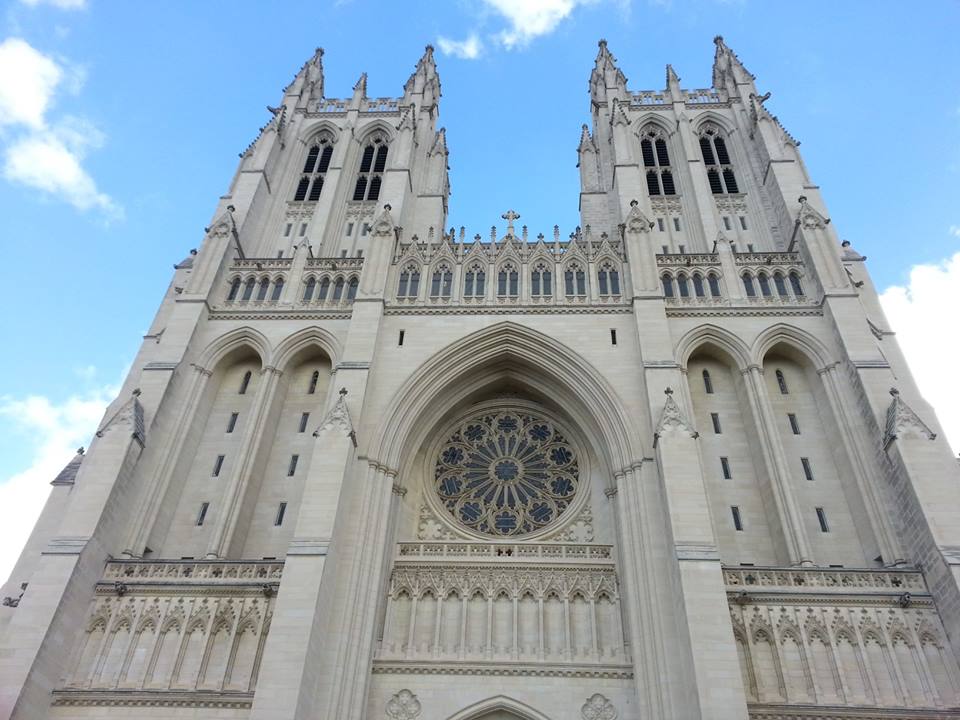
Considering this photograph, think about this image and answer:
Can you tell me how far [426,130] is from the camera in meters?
33.6

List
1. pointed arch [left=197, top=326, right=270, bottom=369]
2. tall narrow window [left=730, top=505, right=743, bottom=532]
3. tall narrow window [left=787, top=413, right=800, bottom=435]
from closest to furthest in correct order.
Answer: tall narrow window [left=730, top=505, right=743, bottom=532] → tall narrow window [left=787, top=413, right=800, bottom=435] → pointed arch [left=197, top=326, right=270, bottom=369]

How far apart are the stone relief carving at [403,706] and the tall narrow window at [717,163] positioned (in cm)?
2051

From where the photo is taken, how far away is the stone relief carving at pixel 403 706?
15.6 m

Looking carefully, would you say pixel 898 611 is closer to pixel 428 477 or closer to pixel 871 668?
pixel 871 668

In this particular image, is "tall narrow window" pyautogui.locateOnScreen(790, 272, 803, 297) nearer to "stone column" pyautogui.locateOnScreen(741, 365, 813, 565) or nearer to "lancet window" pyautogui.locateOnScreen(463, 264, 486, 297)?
"stone column" pyautogui.locateOnScreen(741, 365, 813, 565)

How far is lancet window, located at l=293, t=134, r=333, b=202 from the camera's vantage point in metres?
30.1

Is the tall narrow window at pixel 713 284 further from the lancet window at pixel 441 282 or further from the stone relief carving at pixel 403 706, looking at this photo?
the stone relief carving at pixel 403 706

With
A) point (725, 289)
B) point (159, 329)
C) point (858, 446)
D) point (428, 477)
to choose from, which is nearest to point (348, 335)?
point (428, 477)

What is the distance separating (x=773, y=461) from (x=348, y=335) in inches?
506

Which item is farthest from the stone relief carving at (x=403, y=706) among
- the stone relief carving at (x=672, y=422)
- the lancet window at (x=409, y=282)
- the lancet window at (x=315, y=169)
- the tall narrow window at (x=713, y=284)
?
the lancet window at (x=315, y=169)

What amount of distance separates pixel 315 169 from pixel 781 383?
2191 cm

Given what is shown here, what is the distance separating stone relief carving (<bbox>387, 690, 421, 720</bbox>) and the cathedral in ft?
0.16

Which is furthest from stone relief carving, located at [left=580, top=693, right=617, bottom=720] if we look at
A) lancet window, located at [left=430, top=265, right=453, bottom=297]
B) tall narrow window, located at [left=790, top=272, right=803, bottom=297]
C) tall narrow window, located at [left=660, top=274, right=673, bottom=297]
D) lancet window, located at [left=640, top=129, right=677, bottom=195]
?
lancet window, located at [left=640, top=129, right=677, bottom=195]

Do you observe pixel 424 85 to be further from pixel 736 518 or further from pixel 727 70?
pixel 736 518
